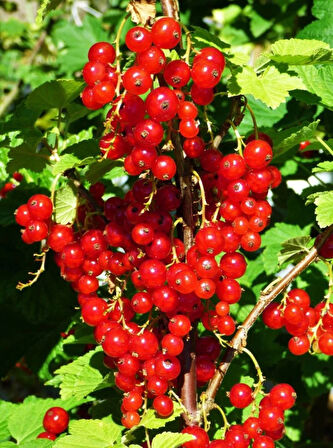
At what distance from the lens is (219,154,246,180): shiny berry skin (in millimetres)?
1011

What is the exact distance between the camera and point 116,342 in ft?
3.46

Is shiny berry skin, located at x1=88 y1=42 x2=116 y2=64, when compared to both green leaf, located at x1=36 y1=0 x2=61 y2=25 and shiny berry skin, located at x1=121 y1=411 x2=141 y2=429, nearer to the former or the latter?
green leaf, located at x1=36 y1=0 x2=61 y2=25

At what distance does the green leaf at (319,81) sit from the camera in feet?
4.30

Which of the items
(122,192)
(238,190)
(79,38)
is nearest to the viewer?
(238,190)

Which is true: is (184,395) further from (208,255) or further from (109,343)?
(208,255)

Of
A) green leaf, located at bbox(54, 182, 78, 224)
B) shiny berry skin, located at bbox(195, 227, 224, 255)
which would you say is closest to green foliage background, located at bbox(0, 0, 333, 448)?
green leaf, located at bbox(54, 182, 78, 224)

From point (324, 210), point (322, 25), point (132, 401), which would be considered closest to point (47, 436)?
point (132, 401)

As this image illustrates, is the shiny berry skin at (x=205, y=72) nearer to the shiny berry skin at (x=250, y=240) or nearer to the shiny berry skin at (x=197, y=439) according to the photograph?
the shiny berry skin at (x=250, y=240)

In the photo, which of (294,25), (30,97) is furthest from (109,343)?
(294,25)

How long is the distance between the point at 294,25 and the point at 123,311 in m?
2.06

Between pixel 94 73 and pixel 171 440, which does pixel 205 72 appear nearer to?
pixel 94 73

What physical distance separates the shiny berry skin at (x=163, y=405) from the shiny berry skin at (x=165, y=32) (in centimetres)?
61

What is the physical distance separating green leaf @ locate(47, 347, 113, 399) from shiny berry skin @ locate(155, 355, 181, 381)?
0.77 ft

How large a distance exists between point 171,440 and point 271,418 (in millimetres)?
213
